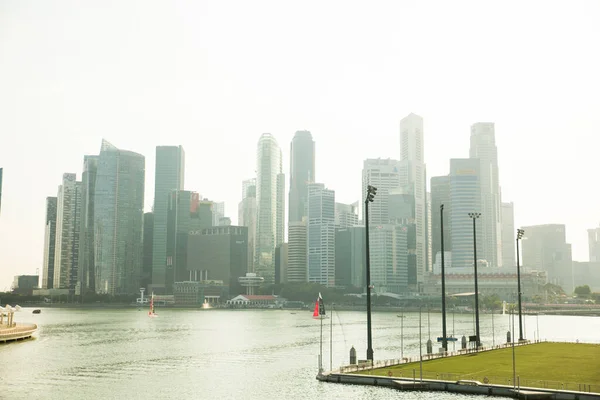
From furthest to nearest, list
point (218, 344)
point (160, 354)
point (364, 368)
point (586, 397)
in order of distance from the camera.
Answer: point (218, 344) → point (160, 354) → point (364, 368) → point (586, 397)

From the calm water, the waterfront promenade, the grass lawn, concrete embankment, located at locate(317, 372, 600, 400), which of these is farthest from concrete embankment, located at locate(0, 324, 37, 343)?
the grass lawn

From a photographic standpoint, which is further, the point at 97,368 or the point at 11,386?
the point at 97,368

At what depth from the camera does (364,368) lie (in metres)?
68.1

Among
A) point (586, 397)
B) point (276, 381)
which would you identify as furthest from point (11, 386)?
point (586, 397)

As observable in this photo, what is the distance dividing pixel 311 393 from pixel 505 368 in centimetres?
2011

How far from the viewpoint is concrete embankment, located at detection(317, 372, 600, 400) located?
2051 inches

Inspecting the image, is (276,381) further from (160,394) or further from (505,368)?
(505,368)

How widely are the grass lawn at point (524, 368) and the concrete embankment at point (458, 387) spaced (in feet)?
7.19

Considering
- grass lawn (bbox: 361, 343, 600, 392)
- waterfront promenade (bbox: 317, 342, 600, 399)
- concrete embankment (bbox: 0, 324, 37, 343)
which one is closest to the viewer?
waterfront promenade (bbox: 317, 342, 600, 399)

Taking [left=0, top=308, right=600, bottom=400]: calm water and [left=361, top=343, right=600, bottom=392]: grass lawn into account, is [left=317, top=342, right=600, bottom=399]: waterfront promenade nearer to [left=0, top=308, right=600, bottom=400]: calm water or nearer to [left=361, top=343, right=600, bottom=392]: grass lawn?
[left=361, top=343, right=600, bottom=392]: grass lawn

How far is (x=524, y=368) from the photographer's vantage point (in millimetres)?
68375

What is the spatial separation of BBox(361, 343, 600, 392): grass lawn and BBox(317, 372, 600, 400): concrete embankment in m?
2.19

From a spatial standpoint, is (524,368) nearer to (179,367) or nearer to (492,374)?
(492,374)

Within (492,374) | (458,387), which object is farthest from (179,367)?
(458,387)
